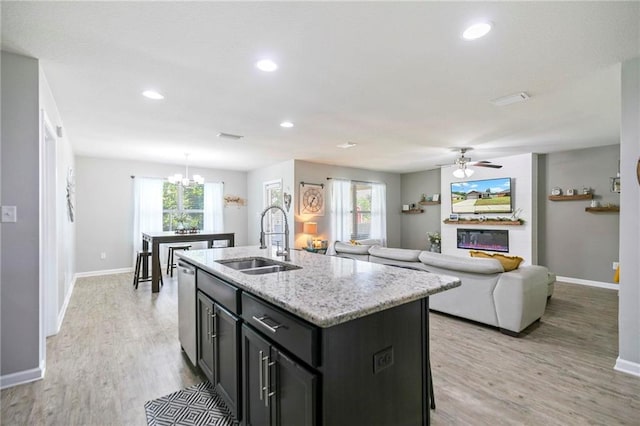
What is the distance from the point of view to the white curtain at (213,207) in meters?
7.40

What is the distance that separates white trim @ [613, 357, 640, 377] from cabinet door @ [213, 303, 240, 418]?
117 inches

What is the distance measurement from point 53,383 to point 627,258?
453 centimetres

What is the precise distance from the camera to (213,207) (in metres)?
7.44

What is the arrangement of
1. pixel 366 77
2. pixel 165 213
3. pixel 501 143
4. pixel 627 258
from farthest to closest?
pixel 165 213
pixel 501 143
pixel 366 77
pixel 627 258

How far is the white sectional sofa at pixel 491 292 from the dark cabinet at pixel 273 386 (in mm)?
2582

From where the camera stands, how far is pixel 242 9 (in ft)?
5.60

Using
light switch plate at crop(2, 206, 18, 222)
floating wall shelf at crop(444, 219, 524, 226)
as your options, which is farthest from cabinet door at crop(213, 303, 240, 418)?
floating wall shelf at crop(444, 219, 524, 226)

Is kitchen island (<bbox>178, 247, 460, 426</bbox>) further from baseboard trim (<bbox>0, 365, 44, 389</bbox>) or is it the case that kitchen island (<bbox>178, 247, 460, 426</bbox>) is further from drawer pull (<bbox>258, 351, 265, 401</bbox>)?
baseboard trim (<bbox>0, 365, 44, 389</bbox>)

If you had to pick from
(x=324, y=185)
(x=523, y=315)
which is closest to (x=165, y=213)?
(x=324, y=185)

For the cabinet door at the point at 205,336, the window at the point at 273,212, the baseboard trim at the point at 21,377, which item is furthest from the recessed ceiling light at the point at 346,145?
the baseboard trim at the point at 21,377

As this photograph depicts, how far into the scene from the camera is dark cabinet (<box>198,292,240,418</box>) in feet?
5.49

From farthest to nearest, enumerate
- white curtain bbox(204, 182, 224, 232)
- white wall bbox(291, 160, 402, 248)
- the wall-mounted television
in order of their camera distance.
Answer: white curtain bbox(204, 182, 224, 232) → white wall bbox(291, 160, 402, 248) → the wall-mounted television

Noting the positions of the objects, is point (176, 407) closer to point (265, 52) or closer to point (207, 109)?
point (265, 52)

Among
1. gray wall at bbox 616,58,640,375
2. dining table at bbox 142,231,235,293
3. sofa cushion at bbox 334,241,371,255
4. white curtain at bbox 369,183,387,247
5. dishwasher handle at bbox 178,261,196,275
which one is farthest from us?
white curtain at bbox 369,183,387,247
